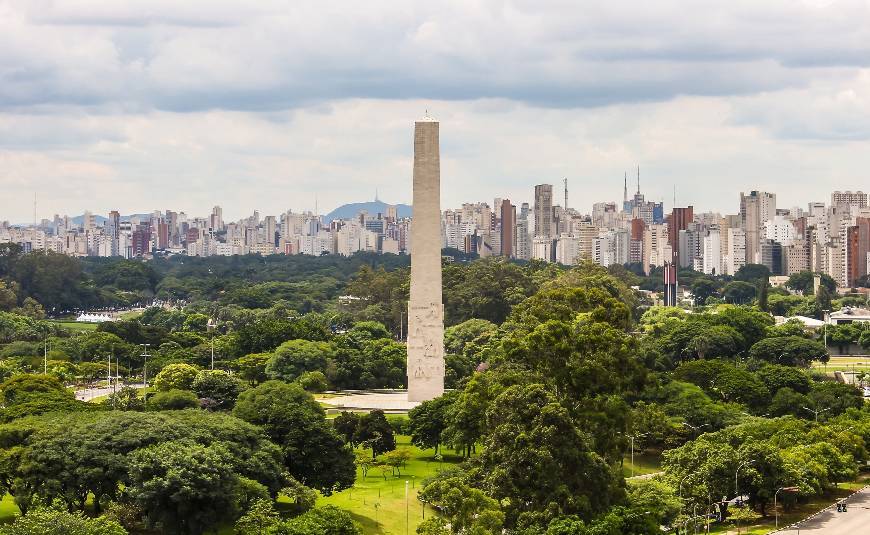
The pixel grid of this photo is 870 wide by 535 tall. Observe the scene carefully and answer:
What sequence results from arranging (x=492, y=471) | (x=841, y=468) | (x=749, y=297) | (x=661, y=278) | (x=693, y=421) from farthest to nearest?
1. (x=661, y=278)
2. (x=749, y=297)
3. (x=693, y=421)
4. (x=841, y=468)
5. (x=492, y=471)

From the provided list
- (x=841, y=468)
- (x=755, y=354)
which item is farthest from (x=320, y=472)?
(x=755, y=354)

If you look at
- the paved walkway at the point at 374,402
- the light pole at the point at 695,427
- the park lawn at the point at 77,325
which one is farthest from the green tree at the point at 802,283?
the light pole at the point at 695,427

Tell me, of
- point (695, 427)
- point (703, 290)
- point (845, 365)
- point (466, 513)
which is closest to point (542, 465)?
point (466, 513)

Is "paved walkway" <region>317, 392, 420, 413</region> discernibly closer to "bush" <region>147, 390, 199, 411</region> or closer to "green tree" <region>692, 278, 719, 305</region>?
"bush" <region>147, 390, 199, 411</region>

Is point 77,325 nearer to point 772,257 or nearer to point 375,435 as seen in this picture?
point 375,435

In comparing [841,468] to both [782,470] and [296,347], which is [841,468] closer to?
[782,470]
